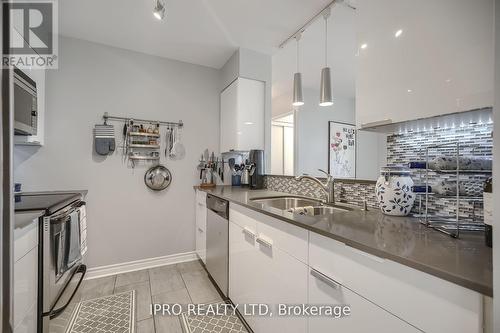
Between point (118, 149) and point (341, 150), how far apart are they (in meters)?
2.36

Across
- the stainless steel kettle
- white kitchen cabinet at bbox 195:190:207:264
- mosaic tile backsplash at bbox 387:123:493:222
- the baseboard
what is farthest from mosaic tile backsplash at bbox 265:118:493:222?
the baseboard

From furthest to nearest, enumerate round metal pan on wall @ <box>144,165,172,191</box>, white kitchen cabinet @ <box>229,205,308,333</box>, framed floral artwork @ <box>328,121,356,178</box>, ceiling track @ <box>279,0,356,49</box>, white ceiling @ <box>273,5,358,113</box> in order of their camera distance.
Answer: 1. round metal pan on wall @ <box>144,165,172,191</box>
2. framed floral artwork @ <box>328,121,356,178</box>
3. white ceiling @ <box>273,5,358,113</box>
4. ceiling track @ <box>279,0,356,49</box>
5. white kitchen cabinet @ <box>229,205,308,333</box>

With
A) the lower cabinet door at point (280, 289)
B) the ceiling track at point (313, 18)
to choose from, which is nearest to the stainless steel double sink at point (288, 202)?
the lower cabinet door at point (280, 289)

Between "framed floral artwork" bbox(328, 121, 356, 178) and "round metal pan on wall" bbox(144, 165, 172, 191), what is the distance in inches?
72.0

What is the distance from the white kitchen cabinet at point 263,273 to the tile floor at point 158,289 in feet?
1.42

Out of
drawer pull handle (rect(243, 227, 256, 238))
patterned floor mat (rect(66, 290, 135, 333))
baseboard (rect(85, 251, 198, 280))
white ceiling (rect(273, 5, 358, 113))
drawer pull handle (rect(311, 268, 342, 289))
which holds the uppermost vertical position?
white ceiling (rect(273, 5, 358, 113))

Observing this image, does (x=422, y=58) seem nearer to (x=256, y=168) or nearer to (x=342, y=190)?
(x=342, y=190)

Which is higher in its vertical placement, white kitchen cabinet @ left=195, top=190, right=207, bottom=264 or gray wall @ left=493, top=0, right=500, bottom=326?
gray wall @ left=493, top=0, right=500, bottom=326

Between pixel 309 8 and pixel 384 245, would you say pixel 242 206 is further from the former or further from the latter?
pixel 309 8

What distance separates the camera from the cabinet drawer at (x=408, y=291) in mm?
523

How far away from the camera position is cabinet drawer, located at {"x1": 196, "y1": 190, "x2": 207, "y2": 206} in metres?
2.24

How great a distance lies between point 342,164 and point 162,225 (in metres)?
2.08

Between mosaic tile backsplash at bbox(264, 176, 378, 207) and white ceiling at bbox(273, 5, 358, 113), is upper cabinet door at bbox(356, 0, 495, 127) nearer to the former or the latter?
mosaic tile backsplash at bbox(264, 176, 378, 207)

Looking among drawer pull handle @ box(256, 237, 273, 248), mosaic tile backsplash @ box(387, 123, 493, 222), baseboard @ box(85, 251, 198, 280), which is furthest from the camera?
baseboard @ box(85, 251, 198, 280)
